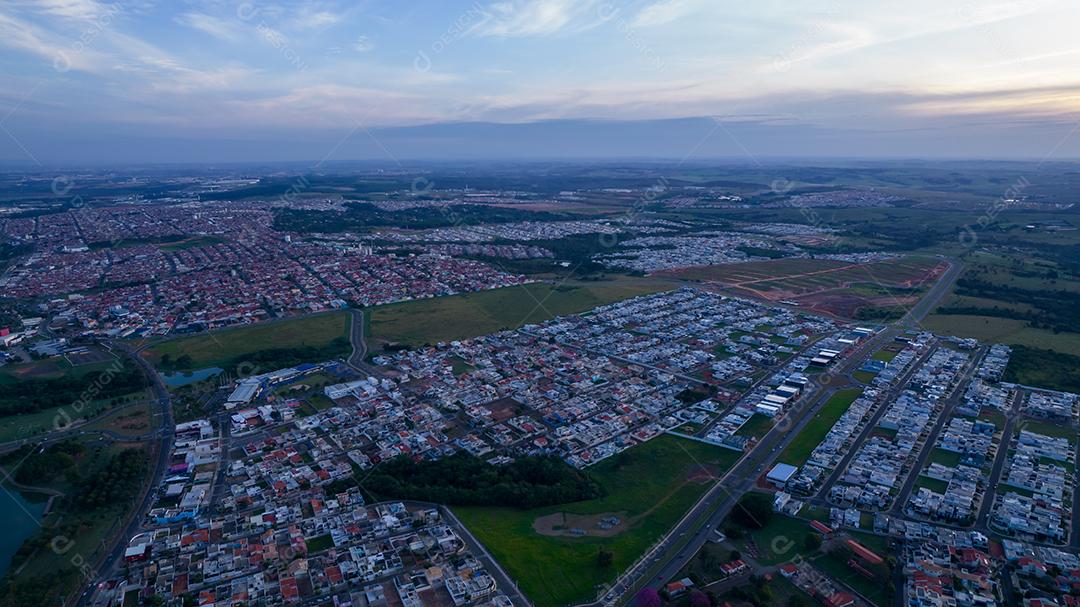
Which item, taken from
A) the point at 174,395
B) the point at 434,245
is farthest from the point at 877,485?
the point at 434,245

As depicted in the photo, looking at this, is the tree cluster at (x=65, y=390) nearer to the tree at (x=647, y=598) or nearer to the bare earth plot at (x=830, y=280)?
the tree at (x=647, y=598)

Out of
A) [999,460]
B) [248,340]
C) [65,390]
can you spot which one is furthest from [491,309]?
[999,460]

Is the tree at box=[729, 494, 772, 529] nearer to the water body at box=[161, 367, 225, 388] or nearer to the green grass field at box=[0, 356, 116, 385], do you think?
the water body at box=[161, 367, 225, 388]

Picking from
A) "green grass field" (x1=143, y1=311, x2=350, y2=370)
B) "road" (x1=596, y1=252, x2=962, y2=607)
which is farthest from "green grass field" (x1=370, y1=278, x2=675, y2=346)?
"road" (x1=596, y1=252, x2=962, y2=607)

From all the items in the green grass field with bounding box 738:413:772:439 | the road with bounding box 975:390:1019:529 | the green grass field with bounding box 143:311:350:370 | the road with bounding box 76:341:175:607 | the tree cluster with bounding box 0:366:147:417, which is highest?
the tree cluster with bounding box 0:366:147:417

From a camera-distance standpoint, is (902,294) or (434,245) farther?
(434,245)

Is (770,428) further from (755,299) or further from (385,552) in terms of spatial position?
(755,299)

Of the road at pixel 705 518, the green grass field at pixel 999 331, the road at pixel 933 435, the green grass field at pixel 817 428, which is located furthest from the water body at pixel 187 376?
the green grass field at pixel 999 331
